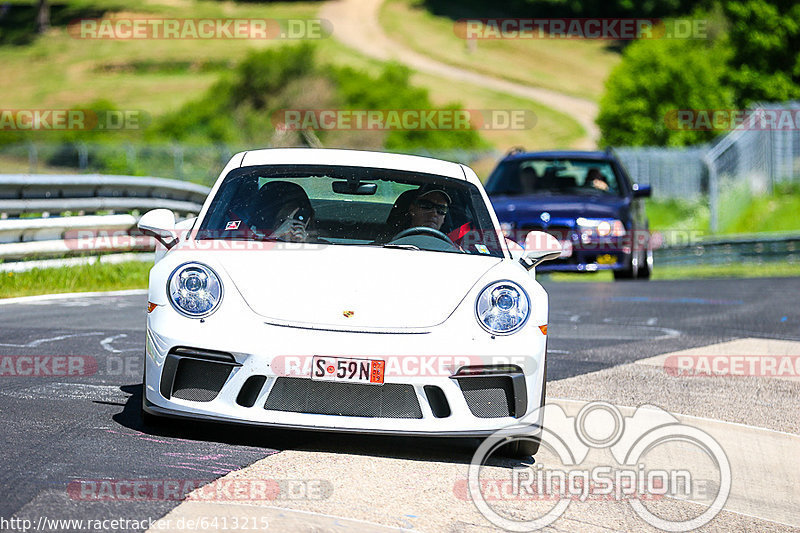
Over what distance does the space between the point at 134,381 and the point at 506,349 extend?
2546 millimetres

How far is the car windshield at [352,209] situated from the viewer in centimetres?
637

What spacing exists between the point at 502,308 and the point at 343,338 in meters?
0.75

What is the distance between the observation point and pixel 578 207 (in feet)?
50.6

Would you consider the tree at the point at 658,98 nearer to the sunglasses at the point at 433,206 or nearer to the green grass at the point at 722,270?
the green grass at the point at 722,270

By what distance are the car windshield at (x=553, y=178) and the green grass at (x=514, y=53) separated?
219ft

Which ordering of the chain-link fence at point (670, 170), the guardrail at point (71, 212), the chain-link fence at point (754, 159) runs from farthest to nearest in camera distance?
the chain-link fence at point (670, 170) → the chain-link fence at point (754, 159) → the guardrail at point (71, 212)

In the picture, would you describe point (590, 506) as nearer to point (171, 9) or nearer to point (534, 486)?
point (534, 486)

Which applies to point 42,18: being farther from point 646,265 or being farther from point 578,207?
point 578,207

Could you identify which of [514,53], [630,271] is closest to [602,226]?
[630,271]

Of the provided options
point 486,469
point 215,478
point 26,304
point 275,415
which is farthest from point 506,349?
point 26,304

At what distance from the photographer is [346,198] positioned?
6.93 meters

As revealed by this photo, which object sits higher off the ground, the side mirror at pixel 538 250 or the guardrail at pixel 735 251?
the side mirror at pixel 538 250

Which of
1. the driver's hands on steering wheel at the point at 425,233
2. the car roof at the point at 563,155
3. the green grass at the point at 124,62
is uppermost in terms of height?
the green grass at the point at 124,62

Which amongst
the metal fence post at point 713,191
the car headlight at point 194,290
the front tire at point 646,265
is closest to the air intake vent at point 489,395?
the car headlight at point 194,290
